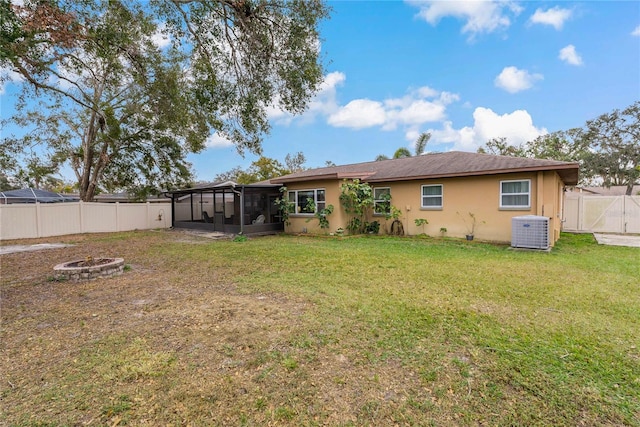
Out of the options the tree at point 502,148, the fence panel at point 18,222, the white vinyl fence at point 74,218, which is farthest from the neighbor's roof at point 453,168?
the tree at point 502,148

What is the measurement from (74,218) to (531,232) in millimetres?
18135

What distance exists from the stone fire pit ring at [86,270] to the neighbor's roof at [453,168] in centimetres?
771

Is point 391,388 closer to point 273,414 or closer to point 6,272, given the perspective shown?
point 273,414

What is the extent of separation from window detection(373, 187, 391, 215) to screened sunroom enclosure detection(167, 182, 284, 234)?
14.7ft

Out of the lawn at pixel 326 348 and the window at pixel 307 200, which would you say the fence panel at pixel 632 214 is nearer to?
the lawn at pixel 326 348

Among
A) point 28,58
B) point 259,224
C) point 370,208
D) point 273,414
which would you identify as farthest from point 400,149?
point 273,414

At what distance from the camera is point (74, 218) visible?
1404 centimetres

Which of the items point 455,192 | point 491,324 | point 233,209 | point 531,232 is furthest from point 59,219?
point 531,232

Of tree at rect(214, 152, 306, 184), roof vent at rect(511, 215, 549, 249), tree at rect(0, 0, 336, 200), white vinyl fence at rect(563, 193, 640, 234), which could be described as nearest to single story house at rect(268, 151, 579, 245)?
roof vent at rect(511, 215, 549, 249)

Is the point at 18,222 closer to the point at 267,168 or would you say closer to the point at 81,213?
the point at 81,213

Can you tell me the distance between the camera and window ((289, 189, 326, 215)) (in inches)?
509

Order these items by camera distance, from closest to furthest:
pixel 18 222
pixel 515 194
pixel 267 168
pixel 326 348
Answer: pixel 326 348
pixel 515 194
pixel 18 222
pixel 267 168

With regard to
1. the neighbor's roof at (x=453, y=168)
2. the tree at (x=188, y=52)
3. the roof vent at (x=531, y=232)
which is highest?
the tree at (x=188, y=52)

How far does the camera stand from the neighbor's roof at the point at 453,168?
9.30 meters
